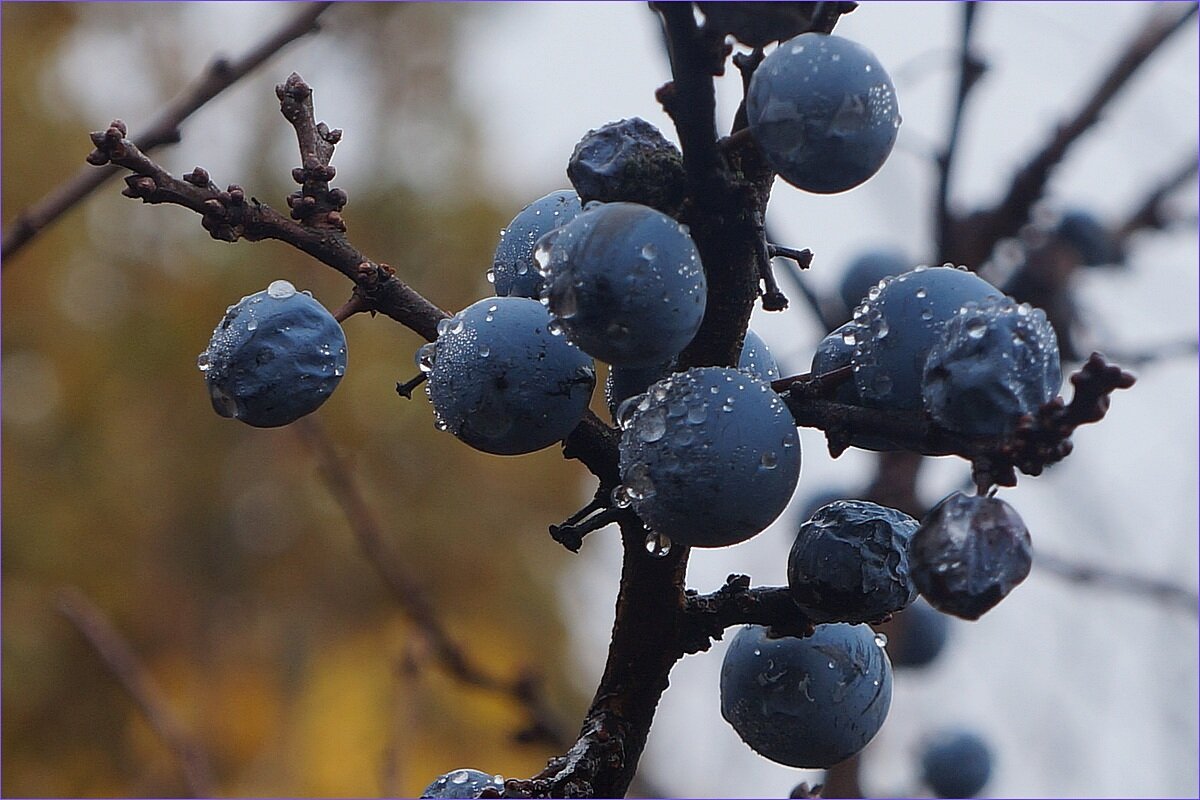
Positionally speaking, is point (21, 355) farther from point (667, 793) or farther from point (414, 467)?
point (667, 793)

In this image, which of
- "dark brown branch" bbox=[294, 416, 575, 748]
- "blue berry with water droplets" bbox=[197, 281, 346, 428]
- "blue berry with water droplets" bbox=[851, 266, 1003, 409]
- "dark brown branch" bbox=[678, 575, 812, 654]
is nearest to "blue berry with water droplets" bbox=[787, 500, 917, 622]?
"dark brown branch" bbox=[678, 575, 812, 654]

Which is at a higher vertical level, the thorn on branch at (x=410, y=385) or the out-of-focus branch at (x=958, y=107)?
the out-of-focus branch at (x=958, y=107)

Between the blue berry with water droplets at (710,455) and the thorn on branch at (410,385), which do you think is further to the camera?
the thorn on branch at (410,385)

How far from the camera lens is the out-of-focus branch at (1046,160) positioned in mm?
2000

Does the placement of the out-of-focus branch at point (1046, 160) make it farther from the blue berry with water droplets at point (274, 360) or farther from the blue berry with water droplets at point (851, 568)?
the blue berry with water droplets at point (274, 360)

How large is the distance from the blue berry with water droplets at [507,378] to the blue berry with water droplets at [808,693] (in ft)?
→ 0.98

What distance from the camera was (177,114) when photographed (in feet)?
4.77

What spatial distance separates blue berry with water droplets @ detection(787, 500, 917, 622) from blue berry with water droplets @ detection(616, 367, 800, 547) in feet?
0.32

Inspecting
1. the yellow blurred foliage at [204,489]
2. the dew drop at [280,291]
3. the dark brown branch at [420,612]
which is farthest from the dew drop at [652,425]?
the yellow blurred foliage at [204,489]

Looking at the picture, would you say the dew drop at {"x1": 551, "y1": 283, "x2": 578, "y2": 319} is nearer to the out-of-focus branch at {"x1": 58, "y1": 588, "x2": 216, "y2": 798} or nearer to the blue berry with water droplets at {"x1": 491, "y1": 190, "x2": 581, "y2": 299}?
the blue berry with water droplets at {"x1": 491, "y1": 190, "x2": 581, "y2": 299}

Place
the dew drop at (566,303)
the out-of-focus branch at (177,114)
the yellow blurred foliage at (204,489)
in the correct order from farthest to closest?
1. the yellow blurred foliage at (204,489)
2. the out-of-focus branch at (177,114)
3. the dew drop at (566,303)

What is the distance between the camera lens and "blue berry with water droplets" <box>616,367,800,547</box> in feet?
2.47

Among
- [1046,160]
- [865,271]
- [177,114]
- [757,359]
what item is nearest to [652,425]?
[757,359]

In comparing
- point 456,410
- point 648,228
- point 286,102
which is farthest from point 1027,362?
point 286,102
